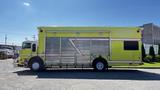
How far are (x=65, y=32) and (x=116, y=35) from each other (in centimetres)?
412

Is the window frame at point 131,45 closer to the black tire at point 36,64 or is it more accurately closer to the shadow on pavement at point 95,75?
the shadow on pavement at point 95,75

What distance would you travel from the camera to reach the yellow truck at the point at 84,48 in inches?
661

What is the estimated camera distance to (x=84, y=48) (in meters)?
17.0

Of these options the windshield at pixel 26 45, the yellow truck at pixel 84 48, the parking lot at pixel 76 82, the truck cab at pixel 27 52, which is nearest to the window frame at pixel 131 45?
the yellow truck at pixel 84 48

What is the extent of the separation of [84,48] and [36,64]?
4013 mm

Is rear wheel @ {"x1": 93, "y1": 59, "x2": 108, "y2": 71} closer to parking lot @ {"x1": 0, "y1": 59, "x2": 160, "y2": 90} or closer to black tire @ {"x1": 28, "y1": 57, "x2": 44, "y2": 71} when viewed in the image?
parking lot @ {"x1": 0, "y1": 59, "x2": 160, "y2": 90}

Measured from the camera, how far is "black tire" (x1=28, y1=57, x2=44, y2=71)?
54.6ft

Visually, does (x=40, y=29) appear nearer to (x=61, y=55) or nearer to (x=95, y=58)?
(x=61, y=55)

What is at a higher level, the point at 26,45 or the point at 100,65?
the point at 26,45

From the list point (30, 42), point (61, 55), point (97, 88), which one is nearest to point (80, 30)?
point (61, 55)

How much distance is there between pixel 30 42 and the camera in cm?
1709

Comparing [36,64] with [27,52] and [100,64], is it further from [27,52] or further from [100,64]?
[100,64]

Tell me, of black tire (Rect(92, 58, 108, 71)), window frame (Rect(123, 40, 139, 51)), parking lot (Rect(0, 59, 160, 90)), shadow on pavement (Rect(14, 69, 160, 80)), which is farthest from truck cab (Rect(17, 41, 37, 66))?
window frame (Rect(123, 40, 139, 51))

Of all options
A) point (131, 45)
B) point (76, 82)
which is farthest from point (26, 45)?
point (131, 45)
